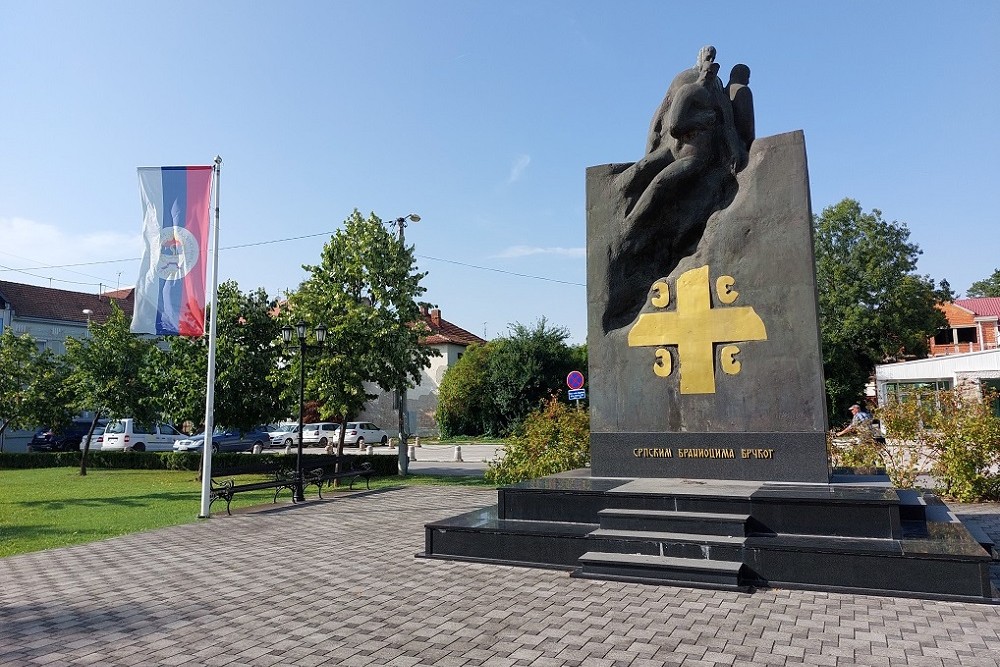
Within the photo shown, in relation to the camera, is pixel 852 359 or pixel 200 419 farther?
pixel 852 359

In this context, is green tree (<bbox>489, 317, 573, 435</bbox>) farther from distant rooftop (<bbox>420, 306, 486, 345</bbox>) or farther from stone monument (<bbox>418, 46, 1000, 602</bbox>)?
stone monument (<bbox>418, 46, 1000, 602</bbox>)

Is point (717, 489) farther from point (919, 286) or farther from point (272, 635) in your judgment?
point (919, 286)

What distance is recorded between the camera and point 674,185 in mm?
9195

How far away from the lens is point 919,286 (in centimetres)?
4238

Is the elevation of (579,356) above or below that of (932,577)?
above

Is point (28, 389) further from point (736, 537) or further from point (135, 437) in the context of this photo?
point (736, 537)

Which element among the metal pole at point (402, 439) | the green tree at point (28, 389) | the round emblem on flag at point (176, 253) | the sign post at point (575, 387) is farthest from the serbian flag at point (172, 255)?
the green tree at point (28, 389)

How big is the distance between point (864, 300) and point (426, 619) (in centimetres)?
4427

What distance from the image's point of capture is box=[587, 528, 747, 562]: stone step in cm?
652

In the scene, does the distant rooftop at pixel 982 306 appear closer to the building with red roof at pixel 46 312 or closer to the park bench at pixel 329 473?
the park bench at pixel 329 473

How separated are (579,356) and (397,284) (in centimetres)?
2308

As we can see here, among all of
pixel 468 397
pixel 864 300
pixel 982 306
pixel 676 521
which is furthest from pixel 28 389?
pixel 982 306

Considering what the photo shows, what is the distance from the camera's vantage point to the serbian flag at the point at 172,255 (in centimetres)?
1181

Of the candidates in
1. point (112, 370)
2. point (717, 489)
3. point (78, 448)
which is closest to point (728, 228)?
point (717, 489)
